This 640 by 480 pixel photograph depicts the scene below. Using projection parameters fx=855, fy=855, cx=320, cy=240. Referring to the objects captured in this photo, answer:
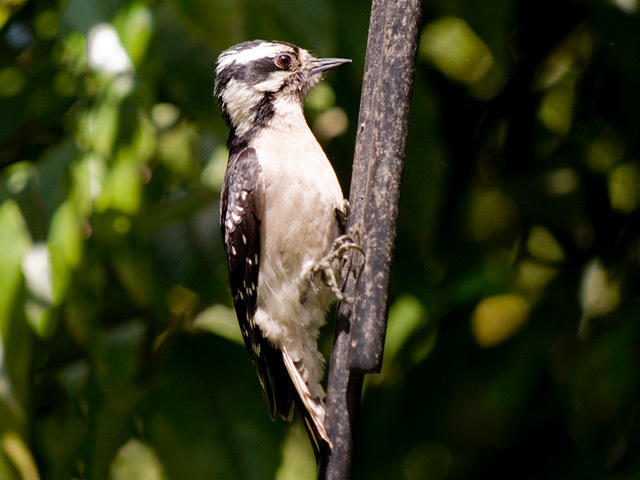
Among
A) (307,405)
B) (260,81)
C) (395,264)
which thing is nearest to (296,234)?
(395,264)

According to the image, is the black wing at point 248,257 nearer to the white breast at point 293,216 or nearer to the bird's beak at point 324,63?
the white breast at point 293,216

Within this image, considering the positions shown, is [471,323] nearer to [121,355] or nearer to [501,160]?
[501,160]

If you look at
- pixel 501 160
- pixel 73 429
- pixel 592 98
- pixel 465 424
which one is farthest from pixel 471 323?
pixel 73 429

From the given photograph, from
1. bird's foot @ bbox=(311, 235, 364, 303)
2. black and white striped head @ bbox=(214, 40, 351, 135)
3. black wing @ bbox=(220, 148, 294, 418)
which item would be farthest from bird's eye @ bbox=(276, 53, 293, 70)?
bird's foot @ bbox=(311, 235, 364, 303)

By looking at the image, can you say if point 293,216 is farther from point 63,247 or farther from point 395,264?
point 63,247

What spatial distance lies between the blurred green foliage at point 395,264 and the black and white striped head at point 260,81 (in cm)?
7

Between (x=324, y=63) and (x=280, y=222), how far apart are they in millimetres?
586

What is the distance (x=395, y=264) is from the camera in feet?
9.73

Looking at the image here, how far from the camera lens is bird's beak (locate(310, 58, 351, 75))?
2914mm

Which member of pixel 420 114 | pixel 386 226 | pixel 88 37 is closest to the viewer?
pixel 386 226

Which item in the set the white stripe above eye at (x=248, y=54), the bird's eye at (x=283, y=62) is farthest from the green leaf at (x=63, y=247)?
the bird's eye at (x=283, y=62)

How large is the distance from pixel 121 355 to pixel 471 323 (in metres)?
1.26

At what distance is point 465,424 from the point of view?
3150mm

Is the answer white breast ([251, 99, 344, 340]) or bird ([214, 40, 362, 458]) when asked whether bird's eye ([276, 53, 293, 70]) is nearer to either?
bird ([214, 40, 362, 458])
